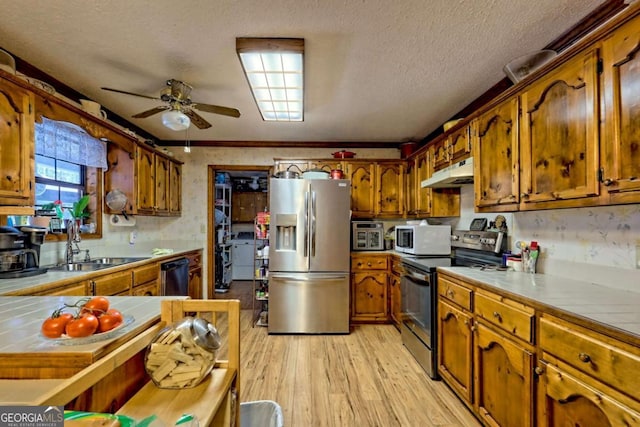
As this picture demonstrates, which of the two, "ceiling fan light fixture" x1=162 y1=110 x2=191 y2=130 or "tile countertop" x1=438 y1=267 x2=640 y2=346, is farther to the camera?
"ceiling fan light fixture" x1=162 y1=110 x2=191 y2=130

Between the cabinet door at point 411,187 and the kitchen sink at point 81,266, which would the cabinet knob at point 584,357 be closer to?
the cabinet door at point 411,187

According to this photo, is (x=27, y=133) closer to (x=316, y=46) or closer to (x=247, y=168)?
(x=316, y=46)

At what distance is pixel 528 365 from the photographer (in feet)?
4.53

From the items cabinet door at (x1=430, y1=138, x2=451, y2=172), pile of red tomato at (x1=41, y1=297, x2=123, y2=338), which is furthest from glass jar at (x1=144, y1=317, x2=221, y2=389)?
cabinet door at (x1=430, y1=138, x2=451, y2=172)

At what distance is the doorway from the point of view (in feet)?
14.4

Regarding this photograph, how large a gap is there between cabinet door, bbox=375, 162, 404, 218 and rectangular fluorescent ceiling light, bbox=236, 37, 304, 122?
1.46 m

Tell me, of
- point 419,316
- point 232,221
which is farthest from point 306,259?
point 232,221

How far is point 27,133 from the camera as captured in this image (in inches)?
72.2

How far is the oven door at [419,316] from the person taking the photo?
7.73 feet

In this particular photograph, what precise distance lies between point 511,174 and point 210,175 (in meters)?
3.82

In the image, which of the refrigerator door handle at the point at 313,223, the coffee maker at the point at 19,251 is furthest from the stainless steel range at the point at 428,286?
the coffee maker at the point at 19,251

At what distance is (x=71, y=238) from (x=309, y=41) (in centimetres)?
256

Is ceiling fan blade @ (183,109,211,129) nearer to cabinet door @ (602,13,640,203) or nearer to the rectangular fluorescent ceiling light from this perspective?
the rectangular fluorescent ceiling light

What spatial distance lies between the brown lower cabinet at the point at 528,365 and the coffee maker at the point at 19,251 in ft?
9.50
